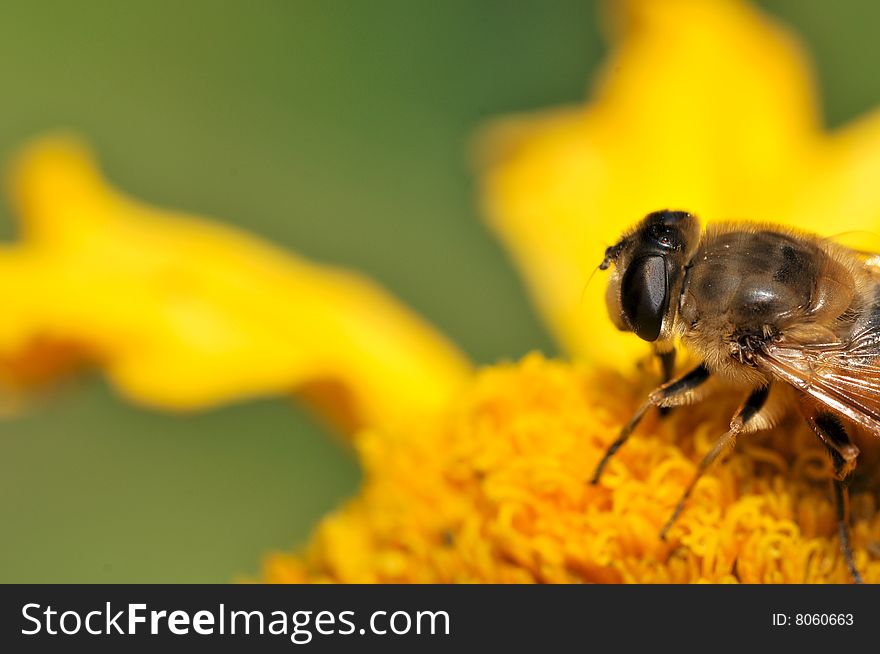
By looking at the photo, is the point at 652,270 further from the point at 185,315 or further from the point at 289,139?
the point at 289,139

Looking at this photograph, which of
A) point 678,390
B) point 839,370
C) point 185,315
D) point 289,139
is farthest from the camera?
point 289,139

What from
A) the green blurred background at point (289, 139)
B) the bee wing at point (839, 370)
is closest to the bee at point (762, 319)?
the bee wing at point (839, 370)

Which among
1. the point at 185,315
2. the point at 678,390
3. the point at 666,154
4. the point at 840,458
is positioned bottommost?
the point at 840,458

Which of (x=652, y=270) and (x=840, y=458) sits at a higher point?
(x=652, y=270)

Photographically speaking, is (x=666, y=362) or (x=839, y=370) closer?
(x=839, y=370)

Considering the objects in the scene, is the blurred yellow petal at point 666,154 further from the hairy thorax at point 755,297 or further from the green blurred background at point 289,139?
the hairy thorax at point 755,297

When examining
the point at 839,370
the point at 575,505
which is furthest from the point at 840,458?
the point at 575,505

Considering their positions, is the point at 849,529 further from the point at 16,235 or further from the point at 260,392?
the point at 16,235
